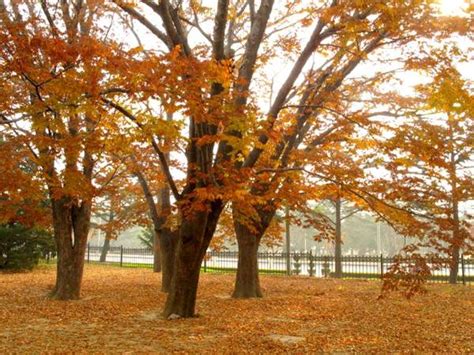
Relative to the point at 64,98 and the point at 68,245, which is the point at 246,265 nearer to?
the point at 68,245

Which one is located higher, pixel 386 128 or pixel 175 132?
pixel 386 128

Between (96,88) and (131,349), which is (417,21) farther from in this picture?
(131,349)

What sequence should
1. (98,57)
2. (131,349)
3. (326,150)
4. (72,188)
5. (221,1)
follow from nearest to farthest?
(131,349), (98,57), (221,1), (72,188), (326,150)

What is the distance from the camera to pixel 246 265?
1423cm

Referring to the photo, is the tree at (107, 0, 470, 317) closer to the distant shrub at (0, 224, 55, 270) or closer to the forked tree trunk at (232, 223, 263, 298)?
the forked tree trunk at (232, 223, 263, 298)

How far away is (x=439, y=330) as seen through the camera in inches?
355

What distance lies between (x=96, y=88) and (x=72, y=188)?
4.18 m

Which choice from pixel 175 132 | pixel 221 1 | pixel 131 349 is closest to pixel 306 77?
pixel 221 1

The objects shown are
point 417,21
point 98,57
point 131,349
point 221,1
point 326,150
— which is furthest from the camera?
point 326,150

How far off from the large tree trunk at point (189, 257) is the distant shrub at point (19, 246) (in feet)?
54.4

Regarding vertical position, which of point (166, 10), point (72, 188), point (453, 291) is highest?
point (166, 10)

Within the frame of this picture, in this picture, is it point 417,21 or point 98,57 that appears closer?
point 98,57

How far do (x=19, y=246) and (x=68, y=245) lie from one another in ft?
43.9

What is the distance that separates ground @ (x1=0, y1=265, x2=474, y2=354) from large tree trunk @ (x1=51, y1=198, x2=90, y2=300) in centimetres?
54
